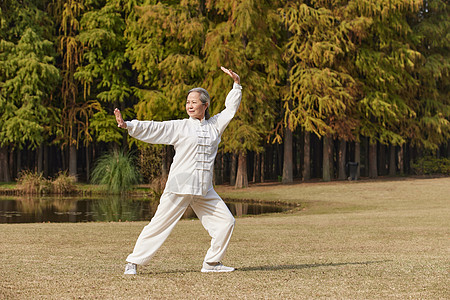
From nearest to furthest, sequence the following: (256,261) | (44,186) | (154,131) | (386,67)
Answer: (154,131) → (256,261) → (44,186) → (386,67)

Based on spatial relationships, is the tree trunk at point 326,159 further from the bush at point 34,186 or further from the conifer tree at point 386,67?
the bush at point 34,186

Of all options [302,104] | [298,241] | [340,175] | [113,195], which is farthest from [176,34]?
[298,241]

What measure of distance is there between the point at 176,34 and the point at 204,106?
25.6 meters

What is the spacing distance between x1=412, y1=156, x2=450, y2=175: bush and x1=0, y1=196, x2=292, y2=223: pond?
18.2m

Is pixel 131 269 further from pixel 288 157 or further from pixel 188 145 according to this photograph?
pixel 288 157

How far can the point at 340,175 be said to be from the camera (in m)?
36.2

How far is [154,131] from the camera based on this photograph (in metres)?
7.06

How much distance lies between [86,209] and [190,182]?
608 inches

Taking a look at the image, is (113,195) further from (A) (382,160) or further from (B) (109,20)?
(A) (382,160)

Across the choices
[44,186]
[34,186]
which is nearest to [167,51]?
[44,186]

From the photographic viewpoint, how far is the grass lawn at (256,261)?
625 cm

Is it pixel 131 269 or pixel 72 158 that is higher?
pixel 72 158

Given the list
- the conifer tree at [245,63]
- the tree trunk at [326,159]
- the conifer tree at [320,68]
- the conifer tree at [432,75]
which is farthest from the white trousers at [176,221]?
the conifer tree at [432,75]

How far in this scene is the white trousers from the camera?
6.98 meters
